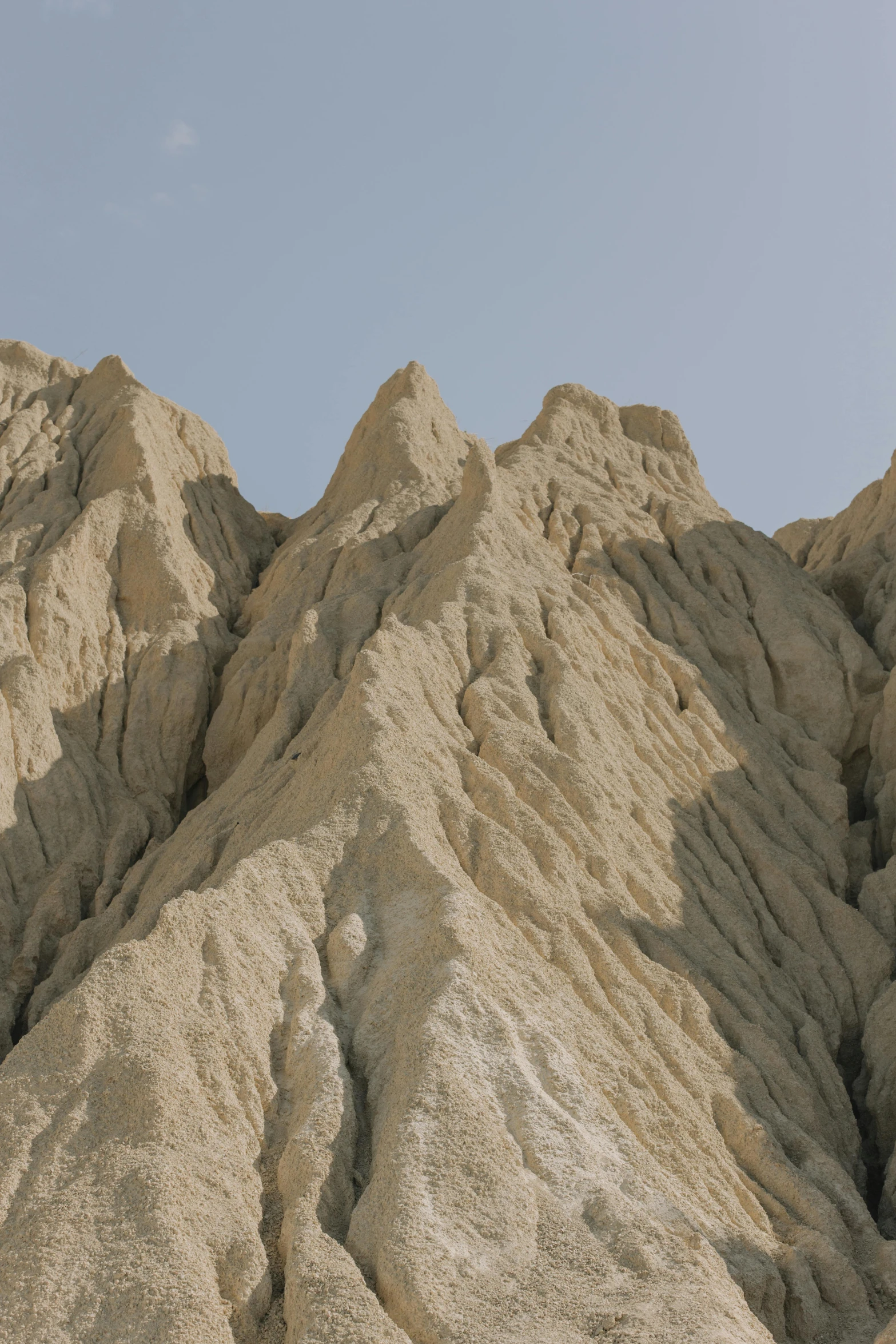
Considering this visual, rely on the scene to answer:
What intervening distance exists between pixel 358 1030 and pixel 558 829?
16.6 feet

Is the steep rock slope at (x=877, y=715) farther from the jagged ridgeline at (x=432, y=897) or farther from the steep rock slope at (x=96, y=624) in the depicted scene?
the steep rock slope at (x=96, y=624)

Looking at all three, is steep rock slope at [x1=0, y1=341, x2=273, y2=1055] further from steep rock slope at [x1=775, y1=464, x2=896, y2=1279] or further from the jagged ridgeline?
steep rock slope at [x1=775, y1=464, x2=896, y2=1279]

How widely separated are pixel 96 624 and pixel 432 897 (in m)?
13.0

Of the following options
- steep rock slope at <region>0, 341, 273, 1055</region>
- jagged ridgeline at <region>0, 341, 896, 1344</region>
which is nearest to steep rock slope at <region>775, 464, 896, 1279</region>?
jagged ridgeline at <region>0, 341, 896, 1344</region>

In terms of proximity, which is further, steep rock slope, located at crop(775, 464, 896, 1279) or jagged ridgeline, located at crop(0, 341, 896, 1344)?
steep rock slope, located at crop(775, 464, 896, 1279)

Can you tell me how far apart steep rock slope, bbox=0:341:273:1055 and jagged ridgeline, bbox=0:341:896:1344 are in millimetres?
92

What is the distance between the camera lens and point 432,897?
15172mm

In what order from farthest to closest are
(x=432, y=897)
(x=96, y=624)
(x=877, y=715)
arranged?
(x=96, y=624) → (x=877, y=715) → (x=432, y=897)

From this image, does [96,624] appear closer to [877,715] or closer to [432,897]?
[432,897]

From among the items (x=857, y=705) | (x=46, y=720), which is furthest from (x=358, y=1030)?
(x=857, y=705)

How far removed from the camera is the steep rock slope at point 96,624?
70.1 ft

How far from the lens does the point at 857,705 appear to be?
1017 inches

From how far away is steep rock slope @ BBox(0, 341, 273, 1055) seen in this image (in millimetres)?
21359

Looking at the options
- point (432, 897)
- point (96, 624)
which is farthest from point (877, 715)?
point (96, 624)
